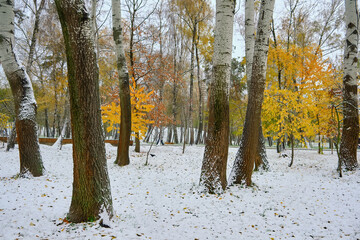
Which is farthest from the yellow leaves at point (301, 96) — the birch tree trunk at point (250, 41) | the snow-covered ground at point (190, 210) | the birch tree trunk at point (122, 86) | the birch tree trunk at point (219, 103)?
the birch tree trunk at point (122, 86)

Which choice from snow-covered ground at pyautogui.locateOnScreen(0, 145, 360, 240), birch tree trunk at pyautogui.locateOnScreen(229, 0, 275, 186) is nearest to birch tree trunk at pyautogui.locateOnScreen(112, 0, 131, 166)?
snow-covered ground at pyautogui.locateOnScreen(0, 145, 360, 240)

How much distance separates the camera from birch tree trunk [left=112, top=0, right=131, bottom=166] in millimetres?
7453

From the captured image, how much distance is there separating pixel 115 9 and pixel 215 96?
566cm

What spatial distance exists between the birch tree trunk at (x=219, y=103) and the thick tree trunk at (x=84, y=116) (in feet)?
7.75

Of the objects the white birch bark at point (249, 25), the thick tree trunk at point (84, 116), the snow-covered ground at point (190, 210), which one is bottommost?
the snow-covered ground at point (190, 210)

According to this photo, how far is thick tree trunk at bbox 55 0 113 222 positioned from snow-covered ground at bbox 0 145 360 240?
1.11 feet

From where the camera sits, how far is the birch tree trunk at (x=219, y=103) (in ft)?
14.3

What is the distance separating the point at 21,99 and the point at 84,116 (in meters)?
3.94

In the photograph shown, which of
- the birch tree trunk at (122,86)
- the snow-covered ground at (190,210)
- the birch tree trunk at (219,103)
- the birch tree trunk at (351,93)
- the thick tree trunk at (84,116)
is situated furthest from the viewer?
the birch tree trunk at (122,86)

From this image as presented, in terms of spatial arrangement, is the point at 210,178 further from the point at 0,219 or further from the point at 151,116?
the point at 151,116

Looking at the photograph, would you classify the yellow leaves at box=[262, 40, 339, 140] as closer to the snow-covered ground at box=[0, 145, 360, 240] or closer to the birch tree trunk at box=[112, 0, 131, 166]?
the snow-covered ground at box=[0, 145, 360, 240]

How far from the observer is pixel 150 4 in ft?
38.3

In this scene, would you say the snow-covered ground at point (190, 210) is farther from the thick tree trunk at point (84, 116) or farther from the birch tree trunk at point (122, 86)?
the birch tree trunk at point (122, 86)

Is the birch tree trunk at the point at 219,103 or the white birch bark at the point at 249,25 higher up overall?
the white birch bark at the point at 249,25
